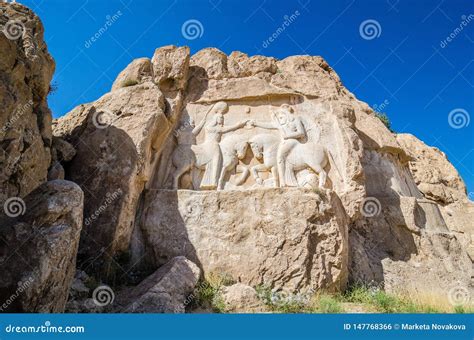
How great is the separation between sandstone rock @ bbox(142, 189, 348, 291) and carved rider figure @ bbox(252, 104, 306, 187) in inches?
36.9

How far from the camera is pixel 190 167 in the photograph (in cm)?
997

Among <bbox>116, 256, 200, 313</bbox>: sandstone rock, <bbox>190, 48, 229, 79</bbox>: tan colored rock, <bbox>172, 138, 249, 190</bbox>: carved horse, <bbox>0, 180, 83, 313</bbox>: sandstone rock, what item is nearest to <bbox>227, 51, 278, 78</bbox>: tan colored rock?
<bbox>190, 48, 229, 79</bbox>: tan colored rock

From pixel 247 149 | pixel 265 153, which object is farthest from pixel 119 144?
pixel 265 153

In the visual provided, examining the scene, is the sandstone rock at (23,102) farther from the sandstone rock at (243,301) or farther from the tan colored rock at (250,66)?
the tan colored rock at (250,66)

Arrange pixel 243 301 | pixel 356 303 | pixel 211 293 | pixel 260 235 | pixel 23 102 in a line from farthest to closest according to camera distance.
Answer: pixel 260 235
pixel 356 303
pixel 211 293
pixel 243 301
pixel 23 102

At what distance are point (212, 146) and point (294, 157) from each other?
2.00 meters

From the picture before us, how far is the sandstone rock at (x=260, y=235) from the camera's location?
26.9ft

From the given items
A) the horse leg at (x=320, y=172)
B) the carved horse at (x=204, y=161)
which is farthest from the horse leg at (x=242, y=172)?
the horse leg at (x=320, y=172)

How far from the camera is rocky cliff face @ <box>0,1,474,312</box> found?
8070mm

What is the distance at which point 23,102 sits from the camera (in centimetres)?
689

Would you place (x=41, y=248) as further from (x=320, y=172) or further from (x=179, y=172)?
(x=320, y=172)

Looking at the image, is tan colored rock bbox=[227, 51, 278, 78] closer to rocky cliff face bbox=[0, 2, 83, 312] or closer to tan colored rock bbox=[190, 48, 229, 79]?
tan colored rock bbox=[190, 48, 229, 79]

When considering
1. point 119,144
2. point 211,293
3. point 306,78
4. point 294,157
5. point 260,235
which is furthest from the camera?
point 306,78

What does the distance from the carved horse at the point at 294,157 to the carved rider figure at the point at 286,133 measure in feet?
0.34
